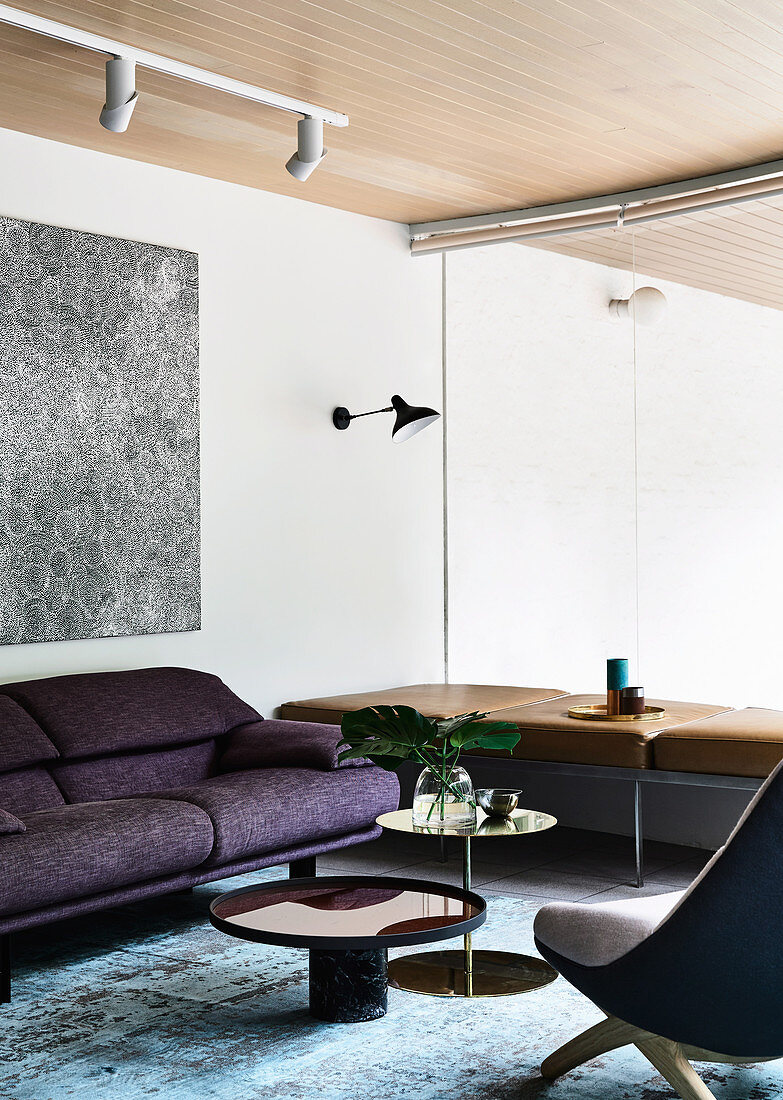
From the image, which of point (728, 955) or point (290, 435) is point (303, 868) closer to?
point (290, 435)

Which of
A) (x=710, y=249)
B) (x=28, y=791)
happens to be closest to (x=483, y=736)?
(x=28, y=791)

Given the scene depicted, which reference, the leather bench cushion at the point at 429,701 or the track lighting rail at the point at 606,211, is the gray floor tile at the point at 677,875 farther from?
→ the track lighting rail at the point at 606,211

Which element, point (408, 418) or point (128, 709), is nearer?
point (128, 709)

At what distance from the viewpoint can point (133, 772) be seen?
14.1ft

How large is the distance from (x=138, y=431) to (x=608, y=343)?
2227mm

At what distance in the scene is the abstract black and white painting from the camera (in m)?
4.43

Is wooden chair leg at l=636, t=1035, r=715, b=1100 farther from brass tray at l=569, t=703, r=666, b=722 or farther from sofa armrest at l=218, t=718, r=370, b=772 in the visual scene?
brass tray at l=569, t=703, r=666, b=722

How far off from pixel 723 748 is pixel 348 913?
171 centimetres

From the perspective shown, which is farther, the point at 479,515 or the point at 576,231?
the point at 479,515

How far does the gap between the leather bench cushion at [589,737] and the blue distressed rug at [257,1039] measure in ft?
2.90

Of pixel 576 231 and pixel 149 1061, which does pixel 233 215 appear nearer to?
pixel 576 231

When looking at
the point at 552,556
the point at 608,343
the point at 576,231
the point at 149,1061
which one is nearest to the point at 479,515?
the point at 552,556

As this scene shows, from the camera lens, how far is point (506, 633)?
19.9ft

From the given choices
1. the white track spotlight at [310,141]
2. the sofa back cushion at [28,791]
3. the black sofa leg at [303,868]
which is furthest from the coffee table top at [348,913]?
the white track spotlight at [310,141]
